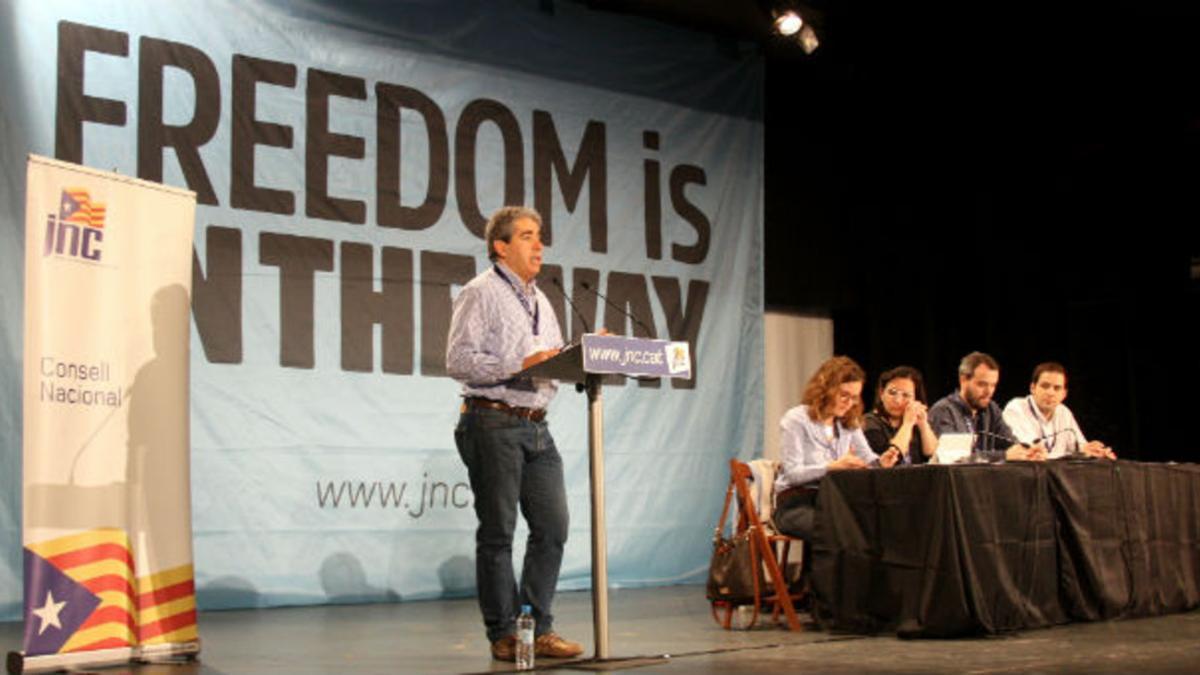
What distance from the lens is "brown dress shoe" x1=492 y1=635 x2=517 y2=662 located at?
3.91 meters

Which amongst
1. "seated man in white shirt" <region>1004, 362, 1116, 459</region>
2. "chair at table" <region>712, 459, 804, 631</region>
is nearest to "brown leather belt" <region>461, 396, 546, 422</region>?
"chair at table" <region>712, 459, 804, 631</region>

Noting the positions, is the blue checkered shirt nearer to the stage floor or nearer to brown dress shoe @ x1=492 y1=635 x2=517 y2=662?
brown dress shoe @ x1=492 y1=635 x2=517 y2=662

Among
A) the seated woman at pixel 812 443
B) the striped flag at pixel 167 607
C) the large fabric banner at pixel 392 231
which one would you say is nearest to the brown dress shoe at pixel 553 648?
the striped flag at pixel 167 607

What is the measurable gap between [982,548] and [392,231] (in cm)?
330

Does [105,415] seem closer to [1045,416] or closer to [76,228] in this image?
[76,228]

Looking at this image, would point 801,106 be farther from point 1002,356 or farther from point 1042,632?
point 1042,632

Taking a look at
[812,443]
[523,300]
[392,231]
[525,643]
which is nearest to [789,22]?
[392,231]

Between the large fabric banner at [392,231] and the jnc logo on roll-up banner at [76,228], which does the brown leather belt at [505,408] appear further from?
the large fabric banner at [392,231]

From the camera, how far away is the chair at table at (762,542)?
A: 16.3 ft

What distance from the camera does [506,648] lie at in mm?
3928

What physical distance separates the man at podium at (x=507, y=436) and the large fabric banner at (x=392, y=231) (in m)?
2.31

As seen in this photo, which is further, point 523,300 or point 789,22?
point 789,22

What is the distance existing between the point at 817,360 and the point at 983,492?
424 cm

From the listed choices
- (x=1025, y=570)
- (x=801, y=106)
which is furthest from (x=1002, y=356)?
(x=1025, y=570)
